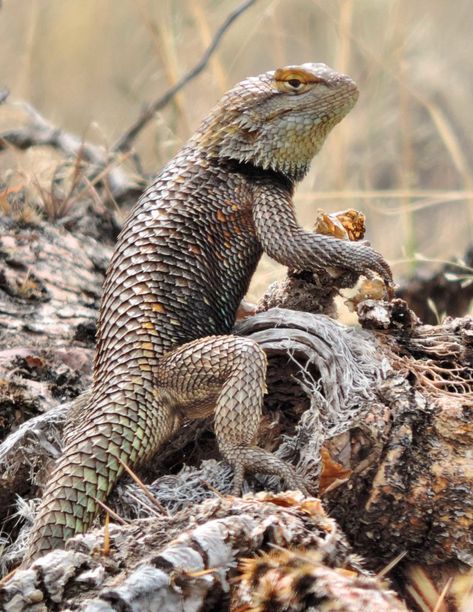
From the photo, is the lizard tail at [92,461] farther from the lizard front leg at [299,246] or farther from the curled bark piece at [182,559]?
the lizard front leg at [299,246]

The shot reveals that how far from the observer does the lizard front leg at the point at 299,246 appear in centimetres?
417

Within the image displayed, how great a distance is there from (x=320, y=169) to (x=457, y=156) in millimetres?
1521

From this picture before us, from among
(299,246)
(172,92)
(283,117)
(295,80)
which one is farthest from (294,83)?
(172,92)

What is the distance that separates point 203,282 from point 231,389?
643 millimetres

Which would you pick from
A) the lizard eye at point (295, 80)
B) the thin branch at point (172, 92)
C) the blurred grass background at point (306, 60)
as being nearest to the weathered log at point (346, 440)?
the lizard eye at point (295, 80)

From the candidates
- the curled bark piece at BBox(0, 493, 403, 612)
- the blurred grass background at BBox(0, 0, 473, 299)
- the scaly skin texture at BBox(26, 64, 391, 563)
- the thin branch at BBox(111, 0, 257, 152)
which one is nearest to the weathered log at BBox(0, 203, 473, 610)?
the curled bark piece at BBox(0, 493, 403, 612)

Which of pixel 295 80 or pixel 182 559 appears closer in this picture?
pixel 182 559

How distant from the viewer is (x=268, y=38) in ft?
35.5

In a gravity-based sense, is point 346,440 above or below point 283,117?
below

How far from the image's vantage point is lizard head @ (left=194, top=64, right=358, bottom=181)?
444cm

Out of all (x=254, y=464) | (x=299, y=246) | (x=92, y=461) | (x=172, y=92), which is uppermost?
(x=172, y=92)

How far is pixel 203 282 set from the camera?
419 cm

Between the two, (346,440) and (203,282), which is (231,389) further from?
(203,282)

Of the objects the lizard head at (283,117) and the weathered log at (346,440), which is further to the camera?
the lizard head at (283,117)
